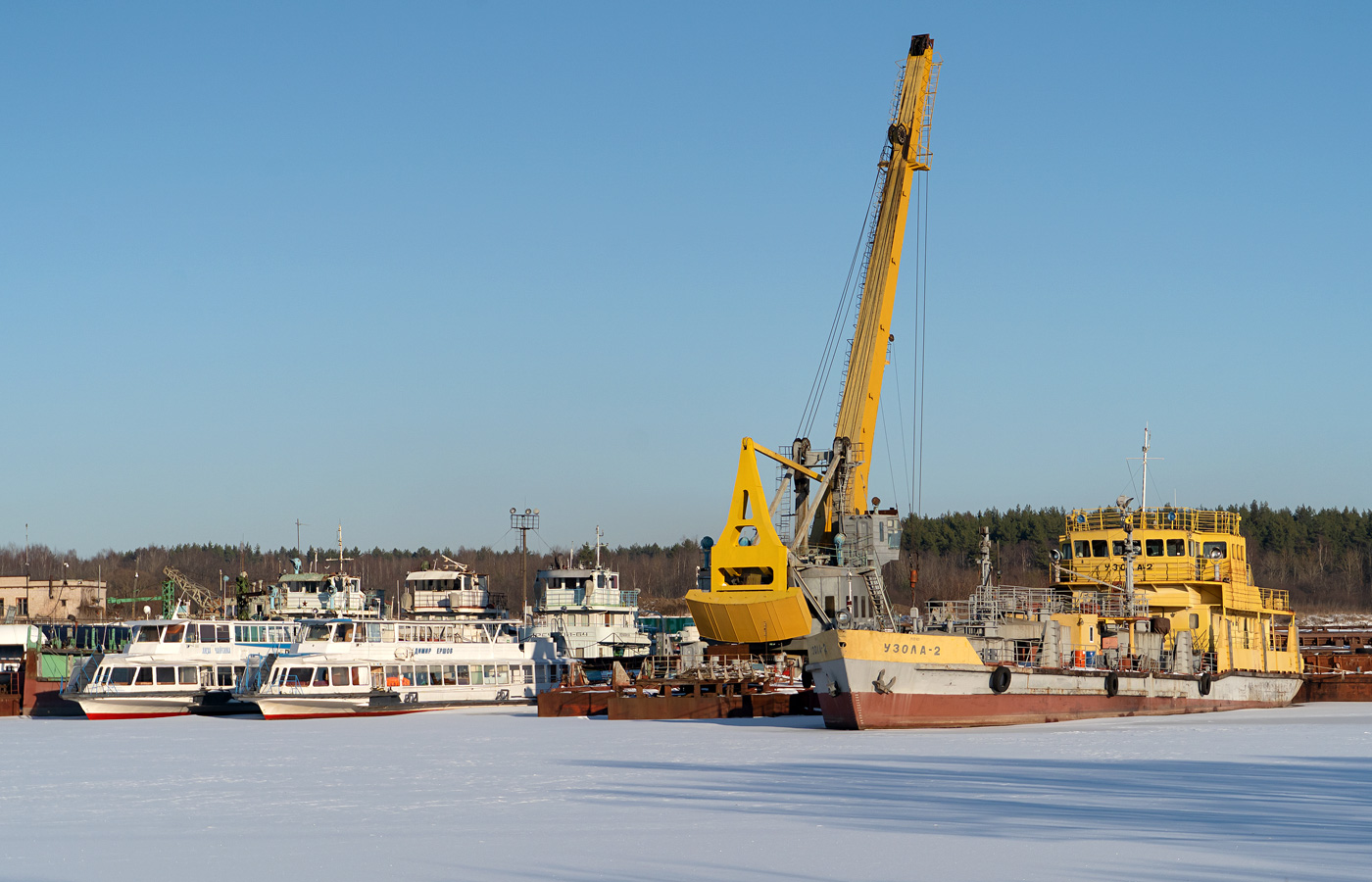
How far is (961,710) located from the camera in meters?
35.1

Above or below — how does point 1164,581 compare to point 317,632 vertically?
above

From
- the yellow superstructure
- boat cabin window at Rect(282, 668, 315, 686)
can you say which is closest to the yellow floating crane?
the yellow superstructure

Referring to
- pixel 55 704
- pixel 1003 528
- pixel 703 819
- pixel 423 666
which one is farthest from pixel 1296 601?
pixel 703 819

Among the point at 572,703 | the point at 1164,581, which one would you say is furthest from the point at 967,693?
the point at 572,703

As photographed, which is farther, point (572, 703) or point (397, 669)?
point (397, 669)

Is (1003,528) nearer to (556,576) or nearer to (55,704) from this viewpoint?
(556,576)

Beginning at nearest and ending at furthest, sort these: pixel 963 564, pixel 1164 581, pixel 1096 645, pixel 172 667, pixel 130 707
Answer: pixel 1096 645
pixel 1164 581
pixel 130 707
pixel 172 667
pixel 963 564

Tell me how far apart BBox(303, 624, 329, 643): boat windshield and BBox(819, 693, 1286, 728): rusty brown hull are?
69.5 feet

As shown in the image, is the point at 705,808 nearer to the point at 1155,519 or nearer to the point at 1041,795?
the point at 1041,795

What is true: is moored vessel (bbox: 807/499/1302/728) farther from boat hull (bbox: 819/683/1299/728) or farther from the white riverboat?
the white riverboat

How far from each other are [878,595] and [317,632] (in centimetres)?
2068

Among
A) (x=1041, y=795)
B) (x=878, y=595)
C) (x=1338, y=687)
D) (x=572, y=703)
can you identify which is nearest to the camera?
(x=1041, y=795)

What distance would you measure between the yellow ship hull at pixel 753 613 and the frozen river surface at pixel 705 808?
939 cm

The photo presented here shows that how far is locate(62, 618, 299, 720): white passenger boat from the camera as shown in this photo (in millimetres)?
45781
